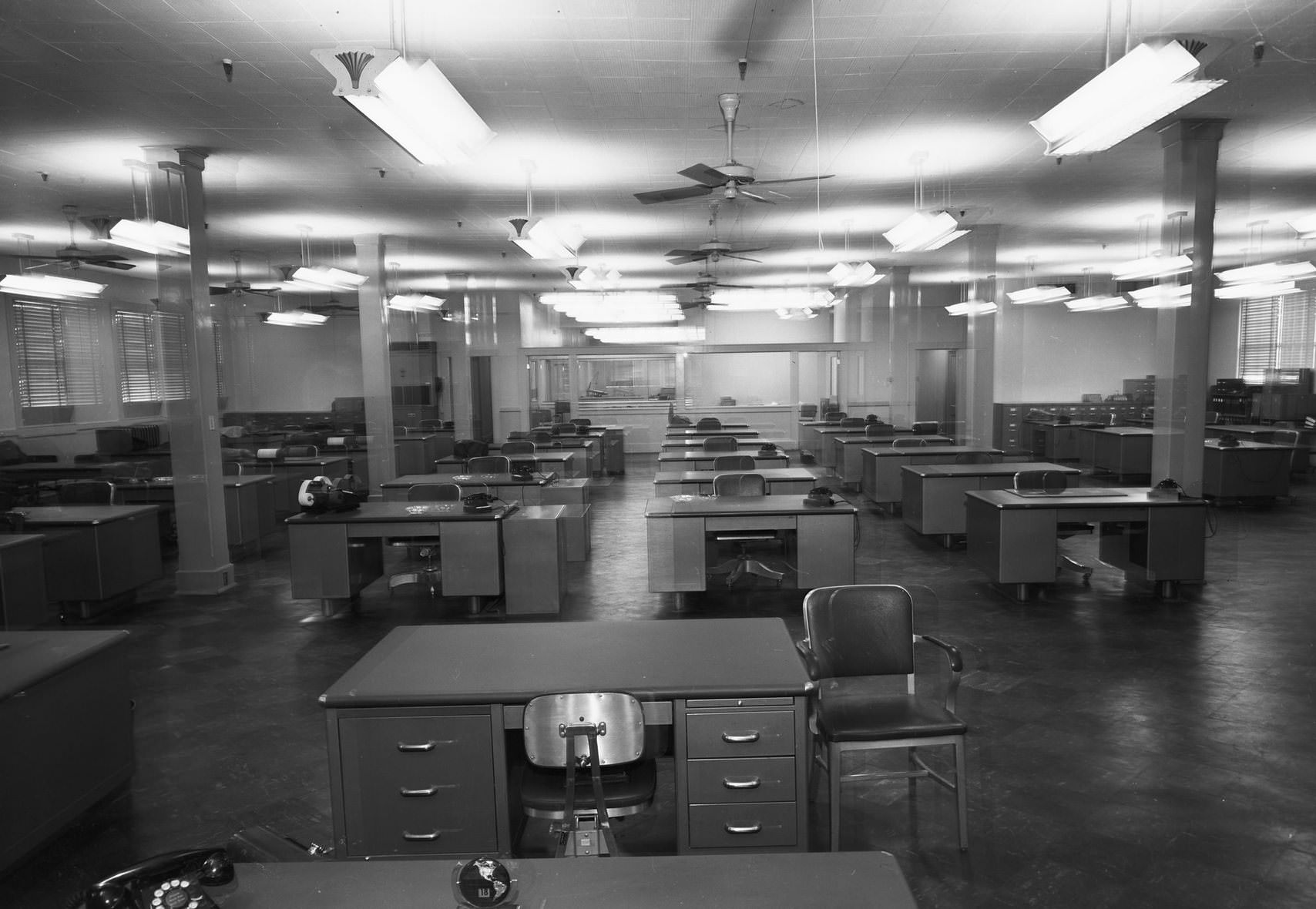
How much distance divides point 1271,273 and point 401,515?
8.85 metres

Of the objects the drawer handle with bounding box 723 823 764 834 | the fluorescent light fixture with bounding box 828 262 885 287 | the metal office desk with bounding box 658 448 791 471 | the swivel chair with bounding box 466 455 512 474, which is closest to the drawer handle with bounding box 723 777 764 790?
the drawer handle with bounding box 723 823 764 834

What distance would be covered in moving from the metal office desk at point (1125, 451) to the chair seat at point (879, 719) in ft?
38.9

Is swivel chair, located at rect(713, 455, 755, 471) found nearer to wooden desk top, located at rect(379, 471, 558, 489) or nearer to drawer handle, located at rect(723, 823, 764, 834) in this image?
wooden desk top, located at rect(379, 471, 558, 489)

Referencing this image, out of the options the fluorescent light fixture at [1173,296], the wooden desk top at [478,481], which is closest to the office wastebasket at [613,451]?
the wooden desk top at [478,481]

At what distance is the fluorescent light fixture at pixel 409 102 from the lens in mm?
3557

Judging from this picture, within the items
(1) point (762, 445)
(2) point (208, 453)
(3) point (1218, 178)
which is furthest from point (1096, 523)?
(2) point (208, 453)

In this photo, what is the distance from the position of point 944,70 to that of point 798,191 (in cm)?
335

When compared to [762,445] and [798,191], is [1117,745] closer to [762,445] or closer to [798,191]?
[798,191]

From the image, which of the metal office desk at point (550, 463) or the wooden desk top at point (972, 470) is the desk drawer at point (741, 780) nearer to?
the wooden desk top at point (972, 470)

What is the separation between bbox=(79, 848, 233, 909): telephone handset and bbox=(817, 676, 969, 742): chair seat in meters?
1.89

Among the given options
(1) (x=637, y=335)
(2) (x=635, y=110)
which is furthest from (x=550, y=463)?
(1) (x=637, y=335)

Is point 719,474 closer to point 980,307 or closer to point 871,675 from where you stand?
point 871,675

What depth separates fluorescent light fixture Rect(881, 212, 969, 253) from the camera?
7.53 m

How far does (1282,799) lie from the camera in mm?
3439
